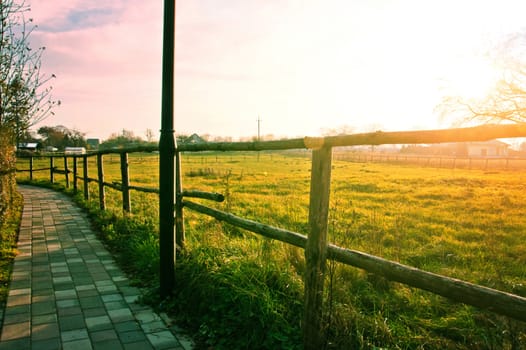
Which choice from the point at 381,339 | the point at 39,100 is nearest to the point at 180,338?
the point at 381,339

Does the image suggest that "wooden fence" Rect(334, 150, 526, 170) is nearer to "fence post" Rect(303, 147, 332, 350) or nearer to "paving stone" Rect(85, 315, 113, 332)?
"paving stone" Rect(85, 315, 113, 332)

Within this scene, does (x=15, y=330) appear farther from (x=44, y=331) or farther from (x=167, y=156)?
(x=167, y=156)

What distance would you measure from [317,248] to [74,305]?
2.57m

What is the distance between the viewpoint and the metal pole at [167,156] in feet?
11.2

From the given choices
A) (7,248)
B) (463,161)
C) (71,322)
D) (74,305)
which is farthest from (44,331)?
(463,161)

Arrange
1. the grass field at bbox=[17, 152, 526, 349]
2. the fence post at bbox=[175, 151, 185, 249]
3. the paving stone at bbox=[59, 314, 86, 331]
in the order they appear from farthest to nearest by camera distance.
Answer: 1. the fence post at bbox=[175, 151, 185, 249]
2. the paving stone at bbox=[59, 314, 86, 331]
3. the grass field at bbox=[17, 152, 526, 349]

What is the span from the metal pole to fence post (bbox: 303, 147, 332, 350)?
170 centimetres

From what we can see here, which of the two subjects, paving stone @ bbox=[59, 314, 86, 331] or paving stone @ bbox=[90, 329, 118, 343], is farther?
paving stone @ bbox=[59, 314, 86, 331]

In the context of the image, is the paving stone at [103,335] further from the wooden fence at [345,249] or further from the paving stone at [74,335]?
the wooden fence at [345,249]

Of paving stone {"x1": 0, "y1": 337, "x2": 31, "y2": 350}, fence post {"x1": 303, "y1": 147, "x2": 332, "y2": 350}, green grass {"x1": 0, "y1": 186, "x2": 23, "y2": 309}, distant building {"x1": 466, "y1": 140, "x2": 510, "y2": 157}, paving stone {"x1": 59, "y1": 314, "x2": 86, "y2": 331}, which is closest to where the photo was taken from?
fence post {"x1": 303, "y1": 147, "x2": 332, "y2": 350}

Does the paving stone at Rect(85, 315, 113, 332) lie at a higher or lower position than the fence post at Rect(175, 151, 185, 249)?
lower

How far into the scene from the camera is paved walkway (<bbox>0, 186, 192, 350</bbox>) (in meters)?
2.90

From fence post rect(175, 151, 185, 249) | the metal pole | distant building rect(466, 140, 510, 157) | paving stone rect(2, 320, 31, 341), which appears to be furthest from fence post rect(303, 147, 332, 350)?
distant building rect(466, 140, 510, 157)

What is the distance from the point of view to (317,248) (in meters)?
2.45
